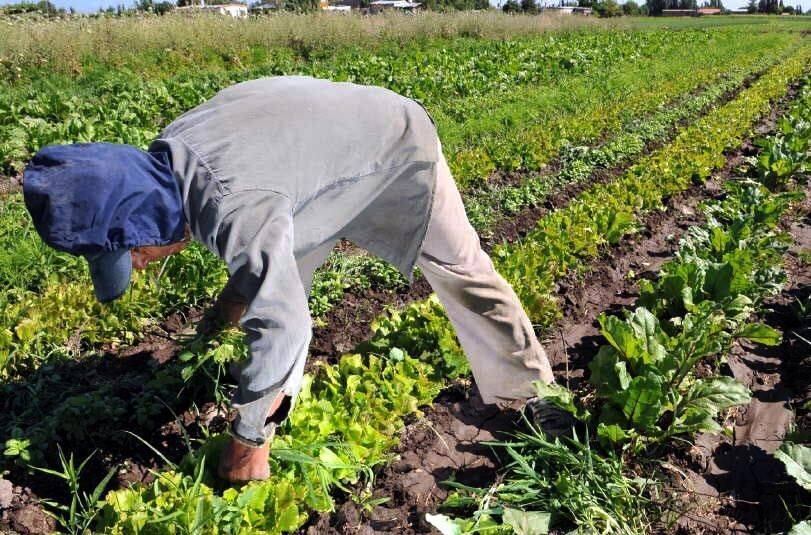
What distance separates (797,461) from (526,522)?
1151mm

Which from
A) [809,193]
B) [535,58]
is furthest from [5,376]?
[535,58]

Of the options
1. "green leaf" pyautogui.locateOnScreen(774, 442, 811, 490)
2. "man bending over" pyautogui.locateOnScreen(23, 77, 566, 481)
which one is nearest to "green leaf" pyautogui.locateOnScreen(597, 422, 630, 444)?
"green leaf" pyautogui.locateOnScreen(774, 442, 811, 490)

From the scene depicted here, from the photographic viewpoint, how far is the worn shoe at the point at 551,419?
2.92m

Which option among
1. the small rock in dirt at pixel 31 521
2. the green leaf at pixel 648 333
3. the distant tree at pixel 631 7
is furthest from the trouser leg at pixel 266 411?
the distant tree at pixel 631 7

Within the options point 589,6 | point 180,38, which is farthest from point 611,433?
point 589,6

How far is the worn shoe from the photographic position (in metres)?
2.92

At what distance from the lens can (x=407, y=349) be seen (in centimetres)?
351

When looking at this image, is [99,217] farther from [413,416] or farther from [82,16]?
[82,16]

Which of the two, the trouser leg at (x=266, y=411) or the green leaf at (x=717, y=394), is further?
the green leaf at (x=717, y=394)

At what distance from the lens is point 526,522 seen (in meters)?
2.44

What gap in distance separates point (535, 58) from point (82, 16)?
10129 mm

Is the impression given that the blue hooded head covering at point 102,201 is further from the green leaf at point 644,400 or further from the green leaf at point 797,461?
the green leaf at point 797,461

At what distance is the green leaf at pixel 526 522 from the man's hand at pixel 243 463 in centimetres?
90

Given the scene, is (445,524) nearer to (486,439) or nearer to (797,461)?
(486,439)
